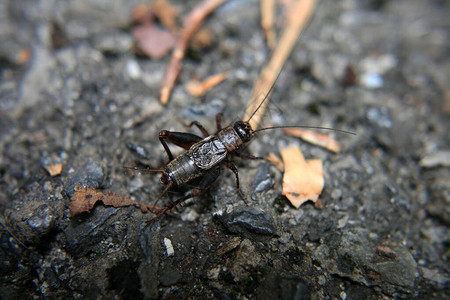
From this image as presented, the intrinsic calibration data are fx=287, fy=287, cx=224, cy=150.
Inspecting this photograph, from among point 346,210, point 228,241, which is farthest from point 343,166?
point 228,241

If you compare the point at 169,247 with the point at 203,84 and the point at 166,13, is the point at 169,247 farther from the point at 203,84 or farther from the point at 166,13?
the point at 166,13

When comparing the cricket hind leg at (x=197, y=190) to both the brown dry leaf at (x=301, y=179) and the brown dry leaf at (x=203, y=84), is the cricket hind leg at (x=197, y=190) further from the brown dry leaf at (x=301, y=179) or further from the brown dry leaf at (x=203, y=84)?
the brown dry leaf at (x=203, y=84)

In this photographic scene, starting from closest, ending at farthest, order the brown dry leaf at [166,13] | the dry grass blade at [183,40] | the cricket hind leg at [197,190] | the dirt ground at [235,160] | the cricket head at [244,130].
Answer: the dirt ground at [235,160]
the cricket hind leg at [197,190]
the cricket head at [244,130]
the dry grass blade at [183,40]
the brown dry leaf at [166,13]

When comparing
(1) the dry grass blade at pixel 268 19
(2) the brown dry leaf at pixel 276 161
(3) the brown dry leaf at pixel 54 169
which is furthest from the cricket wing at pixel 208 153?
(1) the dry grass blade at pixel 268 19

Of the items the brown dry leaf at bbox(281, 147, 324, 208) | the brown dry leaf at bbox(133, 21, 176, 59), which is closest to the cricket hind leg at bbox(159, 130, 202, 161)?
the brown dry leaf at bbox(281, 147, 324, 208)

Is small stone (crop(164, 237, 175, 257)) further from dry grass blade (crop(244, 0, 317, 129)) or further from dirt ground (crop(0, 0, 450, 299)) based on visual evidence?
dry grass blade (crop(244, 0, 317, 129))

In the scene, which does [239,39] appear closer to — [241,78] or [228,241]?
[241,78]
